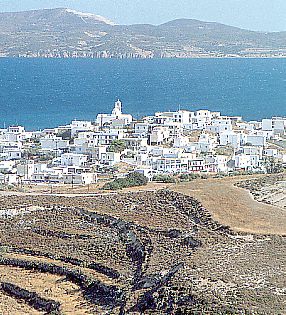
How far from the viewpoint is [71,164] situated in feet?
144

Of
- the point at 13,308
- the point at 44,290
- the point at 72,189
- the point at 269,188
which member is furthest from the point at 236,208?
the point at 72,189

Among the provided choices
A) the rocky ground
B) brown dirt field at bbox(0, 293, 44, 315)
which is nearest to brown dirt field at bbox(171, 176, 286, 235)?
the rocky ground

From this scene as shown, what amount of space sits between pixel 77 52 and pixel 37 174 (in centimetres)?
15865

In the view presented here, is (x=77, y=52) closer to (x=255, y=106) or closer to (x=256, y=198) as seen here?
(x=255, y=106)

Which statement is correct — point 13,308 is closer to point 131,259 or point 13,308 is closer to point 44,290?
point 44,290

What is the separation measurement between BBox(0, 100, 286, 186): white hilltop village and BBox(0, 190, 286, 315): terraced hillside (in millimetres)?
8228

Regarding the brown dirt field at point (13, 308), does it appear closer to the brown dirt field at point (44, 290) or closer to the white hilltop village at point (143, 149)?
the brown dirt field at point (44, 290)

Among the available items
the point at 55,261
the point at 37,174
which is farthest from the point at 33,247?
the point at 37,174

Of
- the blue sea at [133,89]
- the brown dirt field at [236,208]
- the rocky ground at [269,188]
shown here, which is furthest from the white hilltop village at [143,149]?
the blue sea at [133,89]

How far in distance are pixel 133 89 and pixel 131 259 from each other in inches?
3253

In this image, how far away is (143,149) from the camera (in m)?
46.3

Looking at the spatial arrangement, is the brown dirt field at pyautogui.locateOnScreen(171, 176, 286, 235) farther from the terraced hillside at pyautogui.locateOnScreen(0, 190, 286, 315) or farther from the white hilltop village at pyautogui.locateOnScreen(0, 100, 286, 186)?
the white hilltop village at pyautogui.locateOnScreen(0, 100, 286, 186)

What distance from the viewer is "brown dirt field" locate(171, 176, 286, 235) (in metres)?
26.4

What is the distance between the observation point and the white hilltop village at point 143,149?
1656 inches
